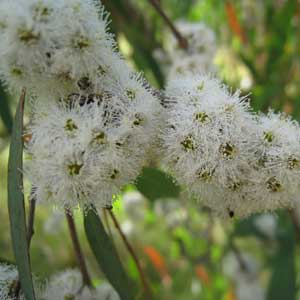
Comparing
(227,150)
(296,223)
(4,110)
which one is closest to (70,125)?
(227,150)

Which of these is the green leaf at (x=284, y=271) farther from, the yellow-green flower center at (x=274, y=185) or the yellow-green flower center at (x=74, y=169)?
the yellow-green flower center at (x=74, y=169)

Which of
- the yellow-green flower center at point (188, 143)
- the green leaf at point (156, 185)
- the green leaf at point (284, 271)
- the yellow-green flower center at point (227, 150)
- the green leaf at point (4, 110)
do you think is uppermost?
the green leaf at point (4, 110)

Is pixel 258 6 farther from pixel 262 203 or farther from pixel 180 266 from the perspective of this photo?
pixel 262 203

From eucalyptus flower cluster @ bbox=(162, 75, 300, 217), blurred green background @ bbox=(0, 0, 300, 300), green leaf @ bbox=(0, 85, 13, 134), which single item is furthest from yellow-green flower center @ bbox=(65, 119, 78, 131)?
blurred green background @ bbox=(0, 0, 300, 300)

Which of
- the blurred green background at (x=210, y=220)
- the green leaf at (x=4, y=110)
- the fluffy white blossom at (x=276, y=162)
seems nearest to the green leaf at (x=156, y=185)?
the fluffy white blossom at (x=276, y=162)

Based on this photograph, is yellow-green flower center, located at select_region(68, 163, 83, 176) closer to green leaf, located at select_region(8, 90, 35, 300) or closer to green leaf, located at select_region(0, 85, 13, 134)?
green leaf, located at select_region(8, 90, 35, 300)

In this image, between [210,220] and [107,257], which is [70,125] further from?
[210,220]
